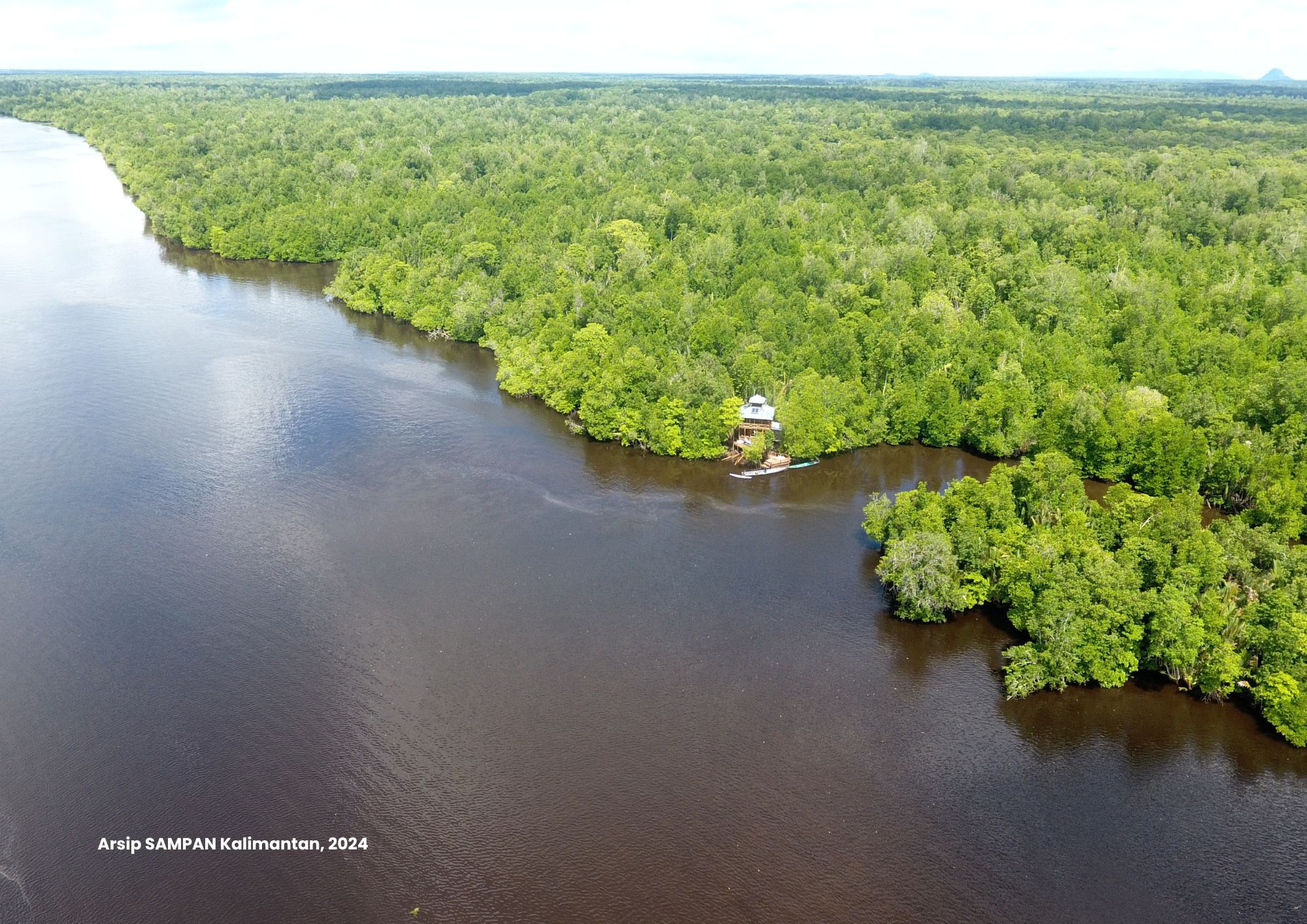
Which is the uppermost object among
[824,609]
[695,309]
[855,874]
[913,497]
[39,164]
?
[39,164]

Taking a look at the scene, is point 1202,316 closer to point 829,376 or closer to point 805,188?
point 829,376

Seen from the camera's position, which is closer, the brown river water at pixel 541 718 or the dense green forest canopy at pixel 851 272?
the brown river water at pixel 541 718

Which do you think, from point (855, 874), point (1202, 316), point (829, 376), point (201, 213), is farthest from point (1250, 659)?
point (201, 213)

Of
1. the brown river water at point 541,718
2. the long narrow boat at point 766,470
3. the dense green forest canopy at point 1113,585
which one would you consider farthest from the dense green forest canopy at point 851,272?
the dense green forest canopy at point 1113,585

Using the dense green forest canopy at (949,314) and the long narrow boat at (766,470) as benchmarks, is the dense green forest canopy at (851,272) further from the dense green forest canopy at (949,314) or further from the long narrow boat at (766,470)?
the long narrow boat at (766,470)

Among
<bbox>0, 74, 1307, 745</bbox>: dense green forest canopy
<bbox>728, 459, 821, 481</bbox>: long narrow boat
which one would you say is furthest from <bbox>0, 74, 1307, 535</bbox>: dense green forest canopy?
<bbox>728, 459, 821, 481</bbox>: long narrow boat

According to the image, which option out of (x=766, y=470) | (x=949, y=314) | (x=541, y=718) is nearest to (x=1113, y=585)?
(x=766, y=470)
